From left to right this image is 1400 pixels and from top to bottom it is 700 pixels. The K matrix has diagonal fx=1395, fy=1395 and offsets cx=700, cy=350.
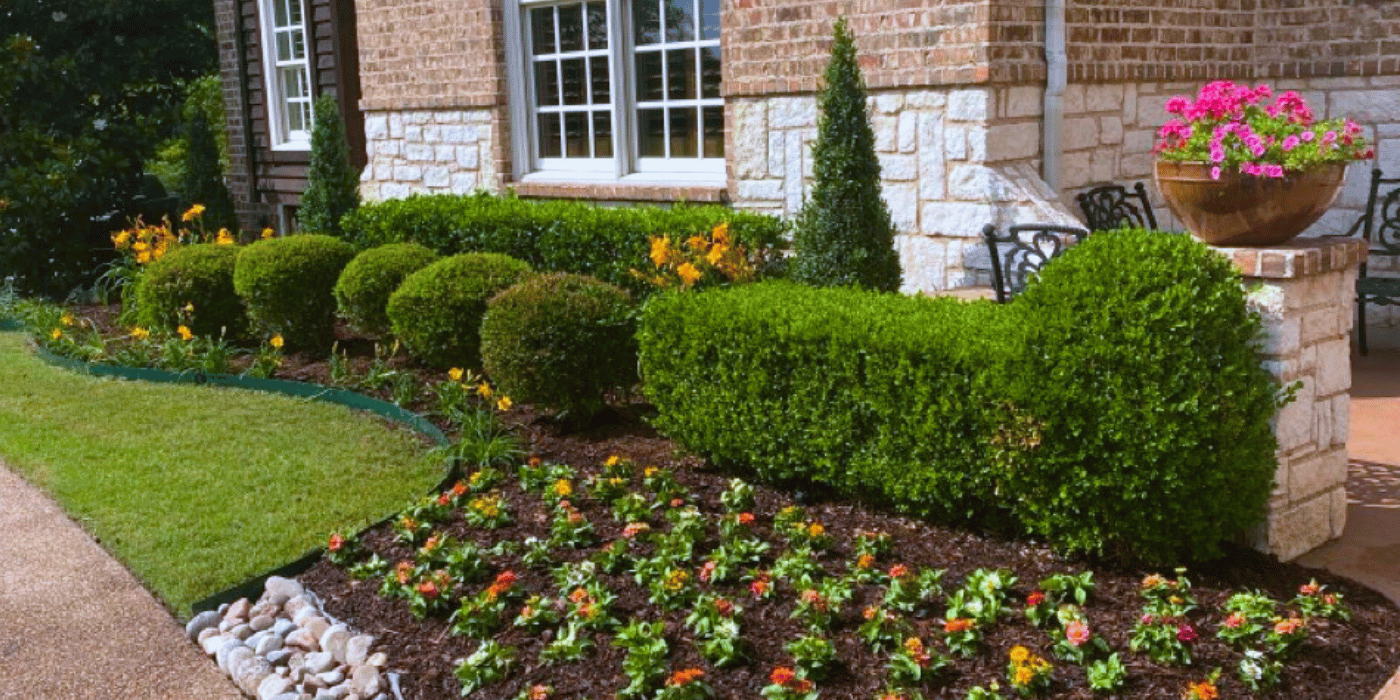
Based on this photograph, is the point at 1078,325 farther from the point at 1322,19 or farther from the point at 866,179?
the point at 1322,19

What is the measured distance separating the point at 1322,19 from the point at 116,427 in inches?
293

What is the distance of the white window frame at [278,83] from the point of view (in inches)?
548

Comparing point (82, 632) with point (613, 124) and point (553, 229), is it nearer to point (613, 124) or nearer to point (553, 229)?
point (553, 229)

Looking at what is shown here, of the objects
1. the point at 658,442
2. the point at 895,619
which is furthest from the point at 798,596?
the point at 658,442

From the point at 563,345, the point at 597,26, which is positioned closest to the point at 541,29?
the point at 597,26

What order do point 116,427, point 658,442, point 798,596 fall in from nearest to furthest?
point 798,596 < point 658,442 < point 116,427

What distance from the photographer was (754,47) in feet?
28.3

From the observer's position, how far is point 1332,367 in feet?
16.0

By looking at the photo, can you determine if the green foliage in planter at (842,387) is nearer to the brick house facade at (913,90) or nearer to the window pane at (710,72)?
the brick house facade at (913,90)

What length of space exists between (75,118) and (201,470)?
815cm

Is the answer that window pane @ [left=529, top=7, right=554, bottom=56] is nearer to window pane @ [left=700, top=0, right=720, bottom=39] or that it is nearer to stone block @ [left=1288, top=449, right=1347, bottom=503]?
window pane @ [left=700, top=0, right=720, bottom=39]

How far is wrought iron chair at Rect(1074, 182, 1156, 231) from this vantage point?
8047mm

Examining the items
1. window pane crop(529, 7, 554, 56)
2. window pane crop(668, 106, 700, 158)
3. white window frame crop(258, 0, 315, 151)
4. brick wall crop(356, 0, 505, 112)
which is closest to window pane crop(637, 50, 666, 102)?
window pane crop(668, 106, 700, 158)

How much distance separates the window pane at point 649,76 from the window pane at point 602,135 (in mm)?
379
